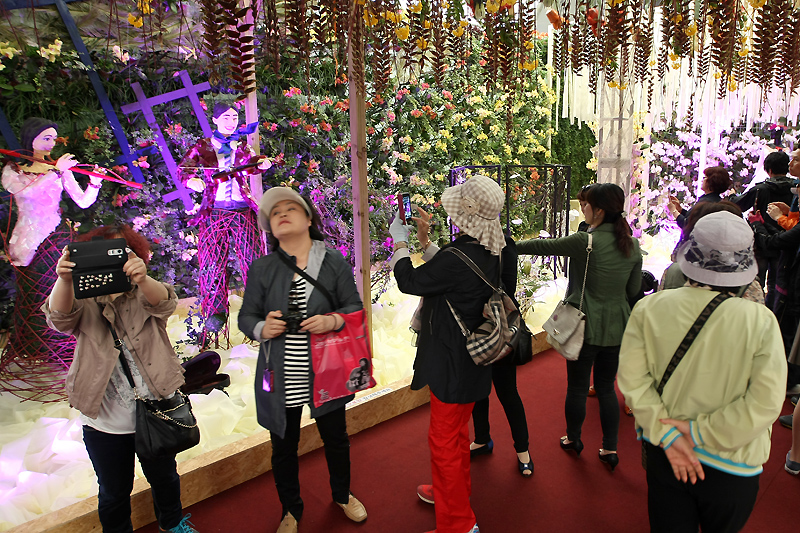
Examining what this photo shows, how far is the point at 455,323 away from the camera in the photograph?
69.0 inches

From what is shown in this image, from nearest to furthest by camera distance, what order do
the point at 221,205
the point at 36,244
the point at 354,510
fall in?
the point at 354,510 → the point at 36,244 → the point at 221,205

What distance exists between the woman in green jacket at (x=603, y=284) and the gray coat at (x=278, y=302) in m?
0.89

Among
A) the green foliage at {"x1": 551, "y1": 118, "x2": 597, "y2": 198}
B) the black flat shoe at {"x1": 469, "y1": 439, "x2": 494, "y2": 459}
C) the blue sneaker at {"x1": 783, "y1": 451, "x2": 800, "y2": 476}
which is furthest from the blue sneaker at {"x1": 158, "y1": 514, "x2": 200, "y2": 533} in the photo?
the green foliage at {"x1": 551, "y1": 118, "x2": 597, "y2": 198}

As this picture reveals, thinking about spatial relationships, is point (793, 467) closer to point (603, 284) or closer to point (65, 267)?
point (603, 284)

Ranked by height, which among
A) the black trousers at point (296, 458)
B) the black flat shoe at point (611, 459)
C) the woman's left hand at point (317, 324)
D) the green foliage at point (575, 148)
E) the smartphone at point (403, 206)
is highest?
the green foliage at point (575, 148)

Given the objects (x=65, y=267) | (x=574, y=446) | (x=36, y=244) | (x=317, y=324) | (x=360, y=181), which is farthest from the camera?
(x=360, y=181)

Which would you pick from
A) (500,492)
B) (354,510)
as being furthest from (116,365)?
(500,492)

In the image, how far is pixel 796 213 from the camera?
279 cm

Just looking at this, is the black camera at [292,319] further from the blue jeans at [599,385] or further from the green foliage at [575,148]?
the green foliage at [575,148]

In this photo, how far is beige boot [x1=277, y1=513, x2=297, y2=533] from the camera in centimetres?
189

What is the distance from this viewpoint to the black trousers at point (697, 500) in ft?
4.00

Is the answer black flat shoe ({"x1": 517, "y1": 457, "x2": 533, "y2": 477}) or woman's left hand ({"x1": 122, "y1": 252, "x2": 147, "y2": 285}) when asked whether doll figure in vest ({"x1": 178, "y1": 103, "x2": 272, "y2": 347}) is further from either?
black flat shoe ({"x1": 517, "y1": 457, "x2": 533, "y2": 477})

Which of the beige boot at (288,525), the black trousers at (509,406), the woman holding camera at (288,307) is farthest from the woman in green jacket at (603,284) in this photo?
the beige boot at (288,525)

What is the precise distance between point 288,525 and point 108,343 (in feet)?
3.09
